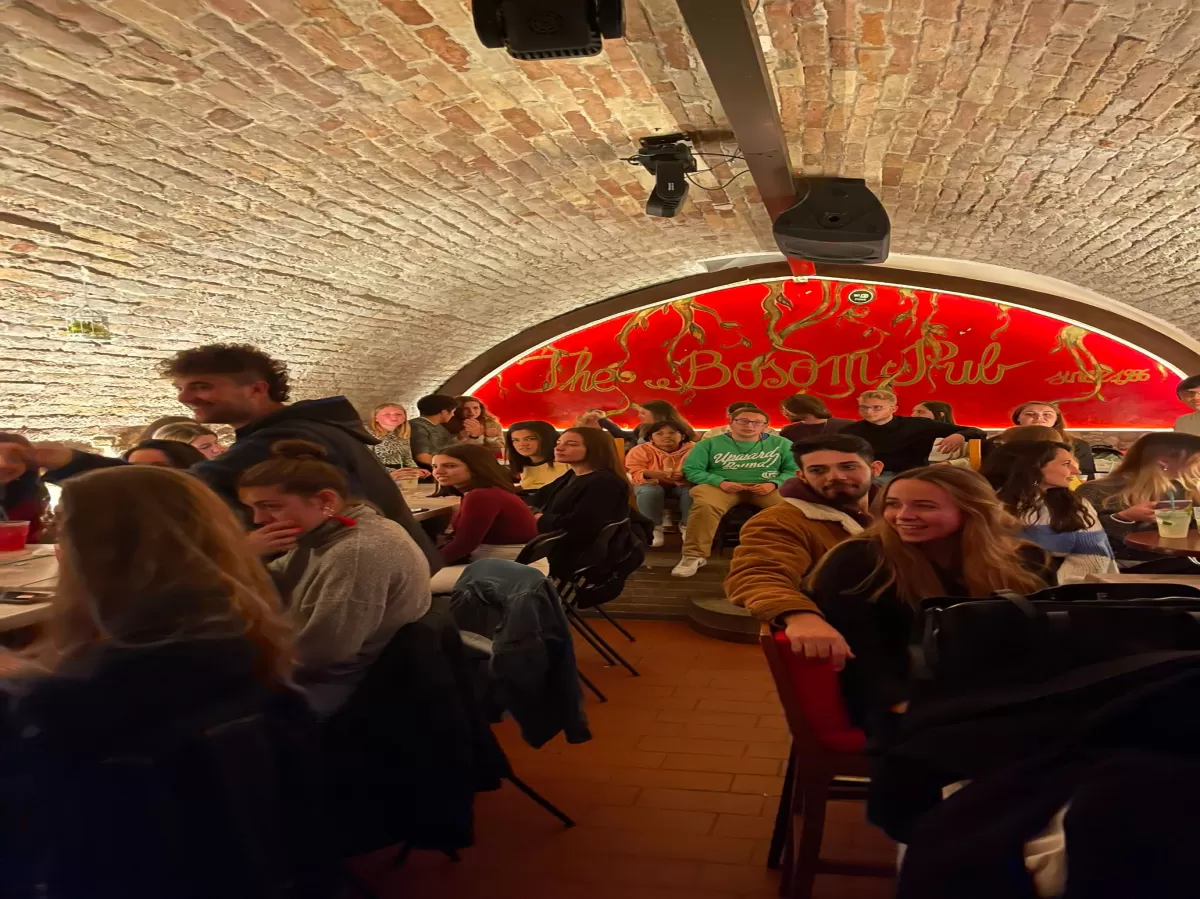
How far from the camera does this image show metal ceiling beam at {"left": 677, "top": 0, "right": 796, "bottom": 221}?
3.14 metres

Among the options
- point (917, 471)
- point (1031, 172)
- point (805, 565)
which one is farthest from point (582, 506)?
point (1031, 172)

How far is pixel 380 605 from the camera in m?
2.10

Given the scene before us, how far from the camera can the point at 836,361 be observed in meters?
9.24

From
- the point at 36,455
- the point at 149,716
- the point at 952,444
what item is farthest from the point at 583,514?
the point at 149,716

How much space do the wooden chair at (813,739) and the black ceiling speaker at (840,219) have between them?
4.11m

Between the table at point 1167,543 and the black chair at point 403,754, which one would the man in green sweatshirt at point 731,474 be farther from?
the black chair at point 403,754

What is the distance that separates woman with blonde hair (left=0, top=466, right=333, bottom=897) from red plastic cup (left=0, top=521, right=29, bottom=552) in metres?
1.58

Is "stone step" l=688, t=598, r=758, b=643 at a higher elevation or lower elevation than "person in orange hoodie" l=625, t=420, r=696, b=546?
lower

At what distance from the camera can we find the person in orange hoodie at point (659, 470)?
6406 millimetres

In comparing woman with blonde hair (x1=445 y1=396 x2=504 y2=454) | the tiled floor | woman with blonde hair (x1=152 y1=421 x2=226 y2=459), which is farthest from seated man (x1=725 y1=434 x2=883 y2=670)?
woman with blonde hair (x1=445 y1=396 x2=504 y2=454)

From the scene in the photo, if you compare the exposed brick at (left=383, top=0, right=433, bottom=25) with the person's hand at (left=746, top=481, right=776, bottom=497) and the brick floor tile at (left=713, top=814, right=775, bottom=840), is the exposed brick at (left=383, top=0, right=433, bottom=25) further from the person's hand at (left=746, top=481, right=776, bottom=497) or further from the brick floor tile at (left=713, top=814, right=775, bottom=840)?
the person's hand at (left=746, top=481, right=776, bottom=497)

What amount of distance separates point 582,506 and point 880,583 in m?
2.22

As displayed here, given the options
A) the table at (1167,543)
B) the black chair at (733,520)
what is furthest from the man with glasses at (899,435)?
the table at (1167,543)

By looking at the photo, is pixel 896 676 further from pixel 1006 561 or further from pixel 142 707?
pixel 142 707
